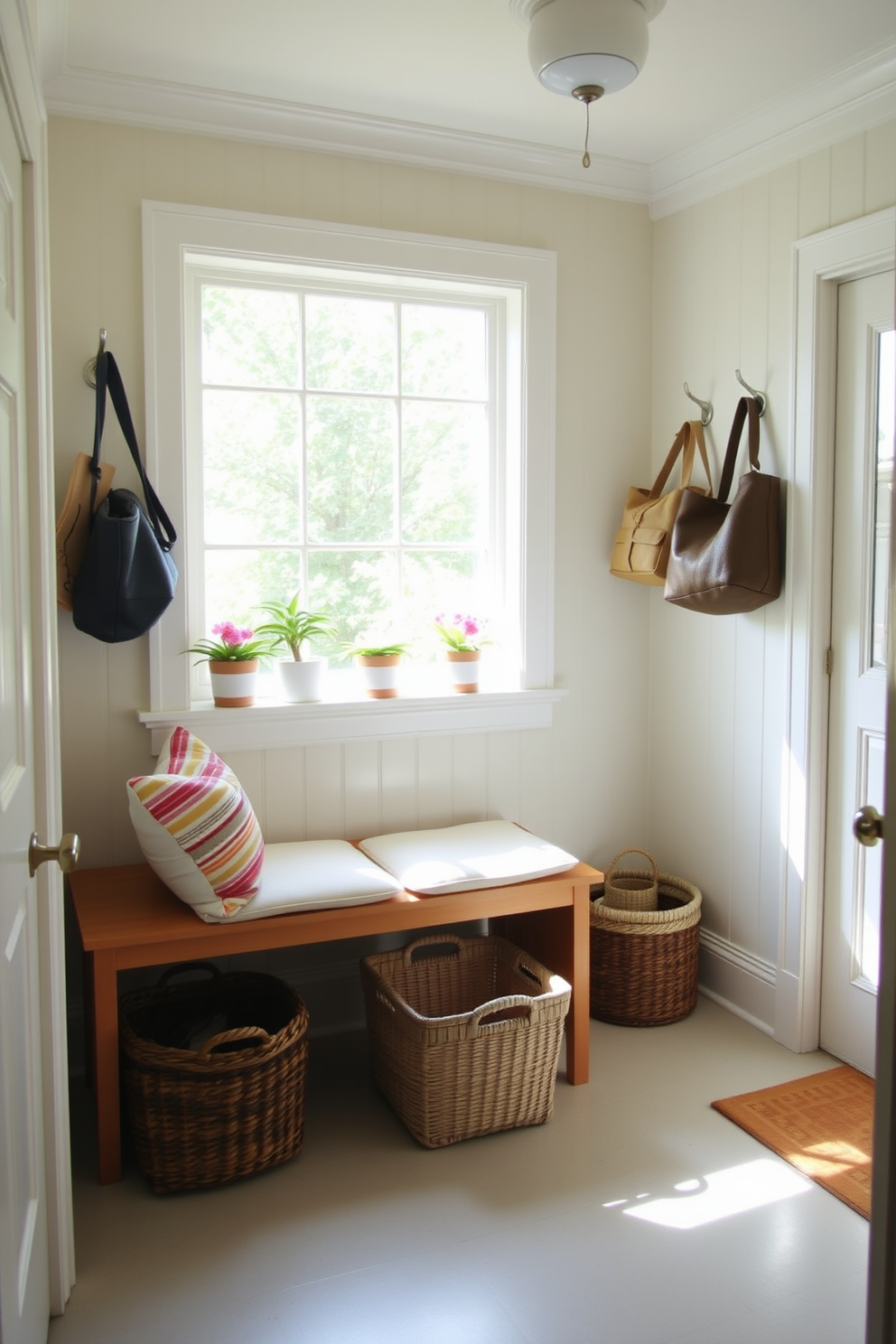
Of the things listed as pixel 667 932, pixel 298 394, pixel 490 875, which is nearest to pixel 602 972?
pixel 667 932

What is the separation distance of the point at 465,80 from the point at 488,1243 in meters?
2.66

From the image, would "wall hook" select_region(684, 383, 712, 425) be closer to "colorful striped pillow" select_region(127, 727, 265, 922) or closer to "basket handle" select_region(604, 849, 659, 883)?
"basket handle" select_region(604, 849, 659, 883)

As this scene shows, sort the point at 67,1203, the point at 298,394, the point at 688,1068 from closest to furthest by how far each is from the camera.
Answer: the point at 67,1203 → the point at 688,1068 → the point at 298,394

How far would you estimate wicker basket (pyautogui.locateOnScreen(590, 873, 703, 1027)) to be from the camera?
119 inches

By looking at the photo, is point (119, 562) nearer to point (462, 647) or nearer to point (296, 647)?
point (296, 647)

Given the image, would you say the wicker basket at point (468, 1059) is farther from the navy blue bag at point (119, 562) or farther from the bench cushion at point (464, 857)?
the navy blue bag at point (119, 562)

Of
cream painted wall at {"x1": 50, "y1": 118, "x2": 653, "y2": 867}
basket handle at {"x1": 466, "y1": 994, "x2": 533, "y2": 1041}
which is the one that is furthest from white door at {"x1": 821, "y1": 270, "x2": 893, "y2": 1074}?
basket handle at {"x1": 466, "y1": 994, "x2": 533, "y2": 1041}

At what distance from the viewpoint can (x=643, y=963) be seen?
3033mm

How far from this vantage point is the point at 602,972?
10.2ft

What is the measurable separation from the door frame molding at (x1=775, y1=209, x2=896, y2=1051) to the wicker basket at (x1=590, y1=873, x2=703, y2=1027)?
10.6 inches

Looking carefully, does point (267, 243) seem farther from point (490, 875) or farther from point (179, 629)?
point (490, 875)

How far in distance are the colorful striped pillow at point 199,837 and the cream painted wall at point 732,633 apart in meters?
1.45

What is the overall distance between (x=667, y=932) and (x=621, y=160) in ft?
7.46

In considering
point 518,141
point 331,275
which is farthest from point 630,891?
point 518,141
